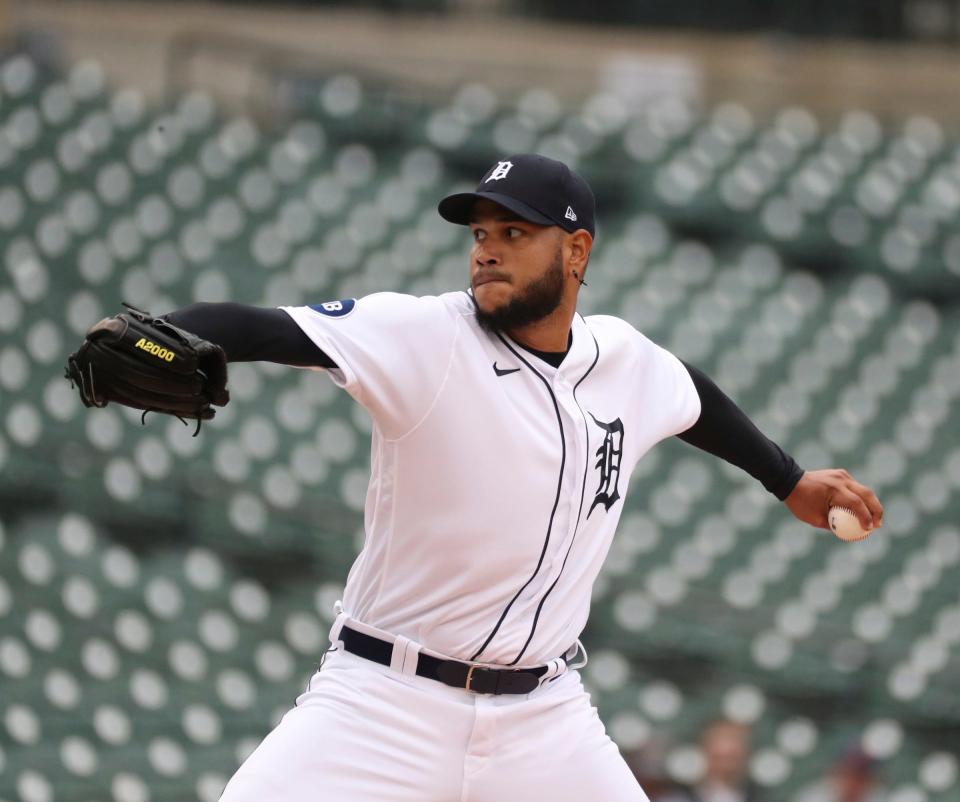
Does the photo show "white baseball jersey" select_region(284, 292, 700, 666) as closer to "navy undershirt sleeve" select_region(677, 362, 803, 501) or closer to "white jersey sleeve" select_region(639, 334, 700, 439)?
"white jersey sleeve" select_region(639, 334, 700, 439)

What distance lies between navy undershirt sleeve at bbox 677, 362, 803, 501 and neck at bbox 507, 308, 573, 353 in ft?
1.29

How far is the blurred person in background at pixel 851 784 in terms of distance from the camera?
5.46 metres

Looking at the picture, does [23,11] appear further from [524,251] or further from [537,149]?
[524,251]

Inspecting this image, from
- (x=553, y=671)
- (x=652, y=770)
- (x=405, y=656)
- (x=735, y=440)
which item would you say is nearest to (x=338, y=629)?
(x=405, y=656)

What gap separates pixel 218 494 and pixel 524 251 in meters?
3.86

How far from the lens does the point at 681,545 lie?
6770mm

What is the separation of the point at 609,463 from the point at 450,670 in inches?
19.3

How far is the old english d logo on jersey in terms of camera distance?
8.83 ft

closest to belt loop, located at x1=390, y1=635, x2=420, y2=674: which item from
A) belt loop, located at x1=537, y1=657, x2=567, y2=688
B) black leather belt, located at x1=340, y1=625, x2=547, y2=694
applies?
black leather belt, located at x1=340, y1=625, x2=547, y2=694

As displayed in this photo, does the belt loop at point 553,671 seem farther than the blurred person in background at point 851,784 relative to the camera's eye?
No

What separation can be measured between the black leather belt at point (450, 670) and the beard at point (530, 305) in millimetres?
586

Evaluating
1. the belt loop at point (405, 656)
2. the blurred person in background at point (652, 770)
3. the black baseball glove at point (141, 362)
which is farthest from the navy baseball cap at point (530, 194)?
the blurred person in background at point (652, 770)

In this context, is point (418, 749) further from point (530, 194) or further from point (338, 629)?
point (530, 194)

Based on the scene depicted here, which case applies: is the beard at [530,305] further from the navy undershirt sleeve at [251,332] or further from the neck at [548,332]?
the navy undershirt sleeve at [251,332]
